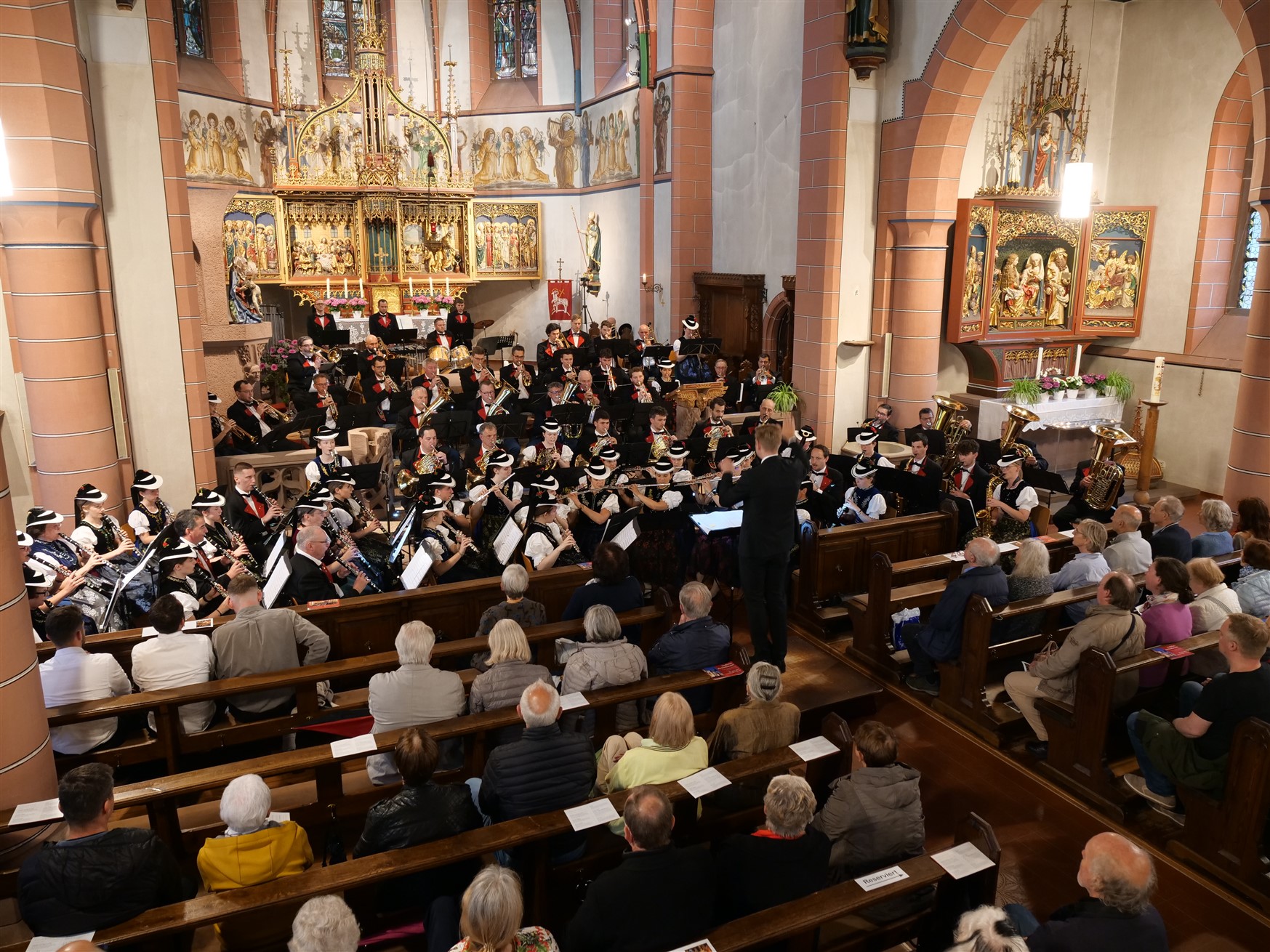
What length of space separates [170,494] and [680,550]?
220 inches

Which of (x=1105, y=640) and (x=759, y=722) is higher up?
(x=1105, y=640)

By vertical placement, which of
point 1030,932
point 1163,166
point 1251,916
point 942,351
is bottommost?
point 1251,916

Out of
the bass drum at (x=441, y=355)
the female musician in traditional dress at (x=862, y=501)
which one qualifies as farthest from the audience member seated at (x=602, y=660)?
the bass drum at (x=441, y=355)

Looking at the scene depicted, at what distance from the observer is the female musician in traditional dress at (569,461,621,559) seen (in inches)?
320

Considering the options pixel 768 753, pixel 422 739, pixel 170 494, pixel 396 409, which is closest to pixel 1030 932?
pixel 768 753

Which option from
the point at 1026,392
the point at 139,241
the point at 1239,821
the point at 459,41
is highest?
the point at 459,41

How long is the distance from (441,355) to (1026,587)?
533 inches

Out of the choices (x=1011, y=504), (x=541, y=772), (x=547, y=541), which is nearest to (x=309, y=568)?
(x=547, y=541)

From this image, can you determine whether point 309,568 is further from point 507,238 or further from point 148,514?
point 507,238

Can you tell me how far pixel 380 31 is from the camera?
71.4 ft

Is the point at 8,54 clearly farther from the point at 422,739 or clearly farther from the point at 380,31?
the point at 380,31

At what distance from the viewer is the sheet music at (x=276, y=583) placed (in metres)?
6.32

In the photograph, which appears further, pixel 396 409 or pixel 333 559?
pixel 396 409

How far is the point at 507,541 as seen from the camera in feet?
24.3
